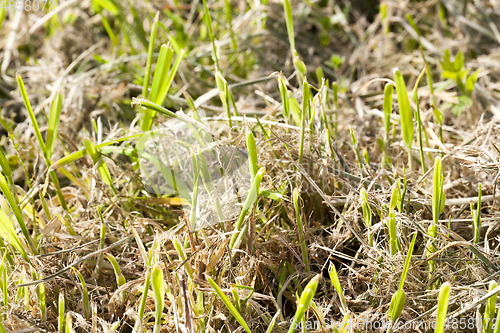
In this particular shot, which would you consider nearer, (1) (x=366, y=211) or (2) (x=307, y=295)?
(2) (x=307, y=295)

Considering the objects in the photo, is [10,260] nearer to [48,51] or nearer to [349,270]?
[349,270]

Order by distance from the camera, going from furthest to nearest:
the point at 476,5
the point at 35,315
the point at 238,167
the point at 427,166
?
the point at 476,5, the point at 427,166, the point at 238,167, the point at 35,315

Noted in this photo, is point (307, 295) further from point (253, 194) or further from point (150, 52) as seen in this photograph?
point (150, 52)

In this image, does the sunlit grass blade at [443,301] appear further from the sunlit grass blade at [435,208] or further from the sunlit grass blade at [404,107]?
the sunlit grass blade at [404,107]

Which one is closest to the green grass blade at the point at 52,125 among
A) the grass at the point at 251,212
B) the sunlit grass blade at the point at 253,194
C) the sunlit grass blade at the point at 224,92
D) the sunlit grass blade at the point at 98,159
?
the grass at the point at 251,212

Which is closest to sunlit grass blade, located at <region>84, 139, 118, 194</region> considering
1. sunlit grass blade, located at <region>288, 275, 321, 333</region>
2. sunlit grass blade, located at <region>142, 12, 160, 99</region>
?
sunlit grass blade, located at <region>142, 12, 160, 99</region>

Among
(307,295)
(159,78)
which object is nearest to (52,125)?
(159,78)

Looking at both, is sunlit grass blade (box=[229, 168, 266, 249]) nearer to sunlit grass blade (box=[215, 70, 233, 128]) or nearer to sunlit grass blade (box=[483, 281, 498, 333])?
sunlit grass blade (box=[215, 70, 233, 128])

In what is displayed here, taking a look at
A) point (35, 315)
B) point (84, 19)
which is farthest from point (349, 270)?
point (84, 19)
